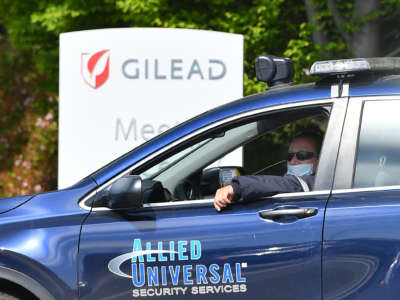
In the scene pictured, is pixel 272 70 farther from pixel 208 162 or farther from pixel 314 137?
pixel 208 162

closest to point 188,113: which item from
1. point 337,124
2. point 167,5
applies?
point 167,5

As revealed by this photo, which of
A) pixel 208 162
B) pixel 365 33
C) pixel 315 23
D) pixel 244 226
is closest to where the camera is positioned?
pixel 244 226

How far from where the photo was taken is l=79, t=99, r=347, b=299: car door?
13.0ft

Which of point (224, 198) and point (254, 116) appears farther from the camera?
point (254, 116)

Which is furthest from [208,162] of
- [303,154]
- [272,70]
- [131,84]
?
[131,84]

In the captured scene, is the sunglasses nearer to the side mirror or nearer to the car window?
the car window

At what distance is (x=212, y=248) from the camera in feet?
13.4

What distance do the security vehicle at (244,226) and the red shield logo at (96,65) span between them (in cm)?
426

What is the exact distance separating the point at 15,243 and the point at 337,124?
1.63 m

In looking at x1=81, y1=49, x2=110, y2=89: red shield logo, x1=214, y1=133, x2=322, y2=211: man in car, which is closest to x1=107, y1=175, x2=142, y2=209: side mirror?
x1=214, y1=133, x2=322, y2=211: man in car

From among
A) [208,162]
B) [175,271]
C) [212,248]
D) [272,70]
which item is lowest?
[175,271]

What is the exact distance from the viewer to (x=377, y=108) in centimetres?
410

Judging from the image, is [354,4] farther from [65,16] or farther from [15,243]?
[15,243]

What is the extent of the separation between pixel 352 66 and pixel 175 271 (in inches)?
49.5
